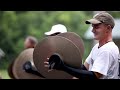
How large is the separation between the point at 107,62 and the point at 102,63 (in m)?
0.03

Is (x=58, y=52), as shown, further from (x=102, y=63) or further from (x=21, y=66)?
(x=21, y=66)

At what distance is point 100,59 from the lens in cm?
300

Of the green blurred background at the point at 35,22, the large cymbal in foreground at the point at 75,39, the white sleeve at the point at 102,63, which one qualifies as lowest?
the white sleeve at the point at 102,63

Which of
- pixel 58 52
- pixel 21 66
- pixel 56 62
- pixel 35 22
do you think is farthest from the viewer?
pixel 35 22

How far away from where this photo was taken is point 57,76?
302 cm

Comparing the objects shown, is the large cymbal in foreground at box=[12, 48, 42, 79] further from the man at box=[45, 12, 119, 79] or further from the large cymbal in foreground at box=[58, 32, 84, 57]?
the man at box=[45, 12, 119, 79]

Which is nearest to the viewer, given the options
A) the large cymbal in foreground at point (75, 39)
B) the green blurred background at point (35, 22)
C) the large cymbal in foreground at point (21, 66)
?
the large cymbal in foreground at point (75, 39)

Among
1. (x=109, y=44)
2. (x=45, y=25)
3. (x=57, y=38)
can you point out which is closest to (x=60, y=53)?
(x=57, y=38)

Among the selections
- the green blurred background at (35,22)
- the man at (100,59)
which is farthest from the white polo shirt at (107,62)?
the green blurred background at (35,22)

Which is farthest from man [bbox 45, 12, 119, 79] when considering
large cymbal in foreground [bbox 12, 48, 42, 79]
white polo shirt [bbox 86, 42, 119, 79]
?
large cymbal in foreground [bbox 12, 48, 42, 79]

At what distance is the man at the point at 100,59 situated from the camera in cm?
289

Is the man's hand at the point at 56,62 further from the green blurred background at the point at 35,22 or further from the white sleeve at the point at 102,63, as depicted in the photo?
the green blurred background at the point at 35,22

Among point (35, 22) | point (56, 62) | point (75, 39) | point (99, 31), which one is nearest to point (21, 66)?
point (75, 39)
